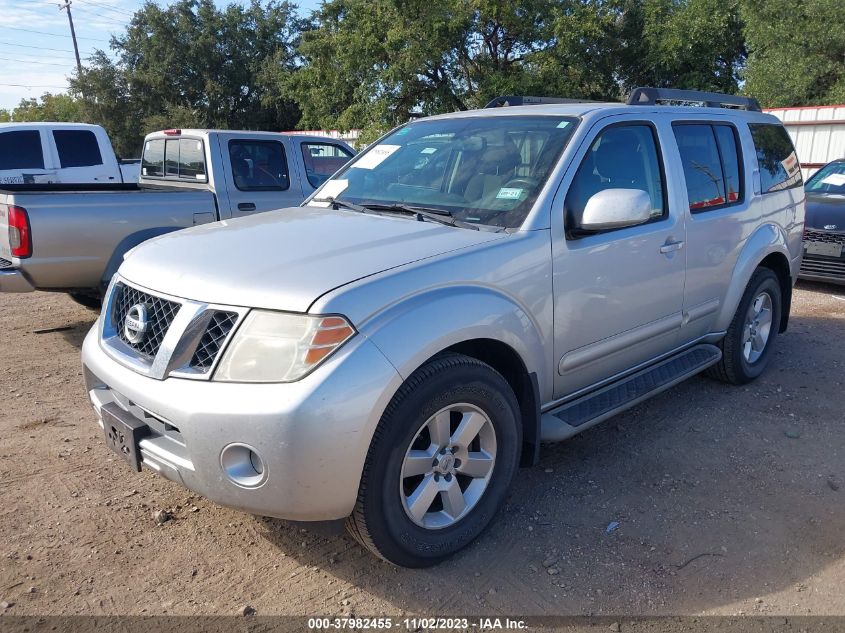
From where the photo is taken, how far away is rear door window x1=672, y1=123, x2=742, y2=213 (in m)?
4.34

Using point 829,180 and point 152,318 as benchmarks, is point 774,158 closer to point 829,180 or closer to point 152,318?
point 152,318

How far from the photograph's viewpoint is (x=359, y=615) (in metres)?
2.75

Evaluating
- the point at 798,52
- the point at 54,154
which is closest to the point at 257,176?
the point at 54,154

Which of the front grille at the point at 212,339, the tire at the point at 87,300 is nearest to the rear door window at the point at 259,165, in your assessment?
the tire at the point at 87,300

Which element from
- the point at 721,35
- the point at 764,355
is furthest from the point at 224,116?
the point at 764,355

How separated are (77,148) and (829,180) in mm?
10675

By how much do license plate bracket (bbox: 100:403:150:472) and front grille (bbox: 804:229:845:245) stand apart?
25.9ft

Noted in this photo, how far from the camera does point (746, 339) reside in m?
5.15

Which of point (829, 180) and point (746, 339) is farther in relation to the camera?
point (829, 180)

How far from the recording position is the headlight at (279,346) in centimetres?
254

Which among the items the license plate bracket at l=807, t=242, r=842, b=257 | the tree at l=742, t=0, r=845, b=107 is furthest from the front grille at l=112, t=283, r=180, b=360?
the tree at l=742, t=0, r=845, b=107

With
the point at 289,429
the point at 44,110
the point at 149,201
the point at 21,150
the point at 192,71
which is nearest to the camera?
the point at 289,429

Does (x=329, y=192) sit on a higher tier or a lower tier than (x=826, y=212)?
higher

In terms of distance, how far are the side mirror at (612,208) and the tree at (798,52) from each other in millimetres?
19850
